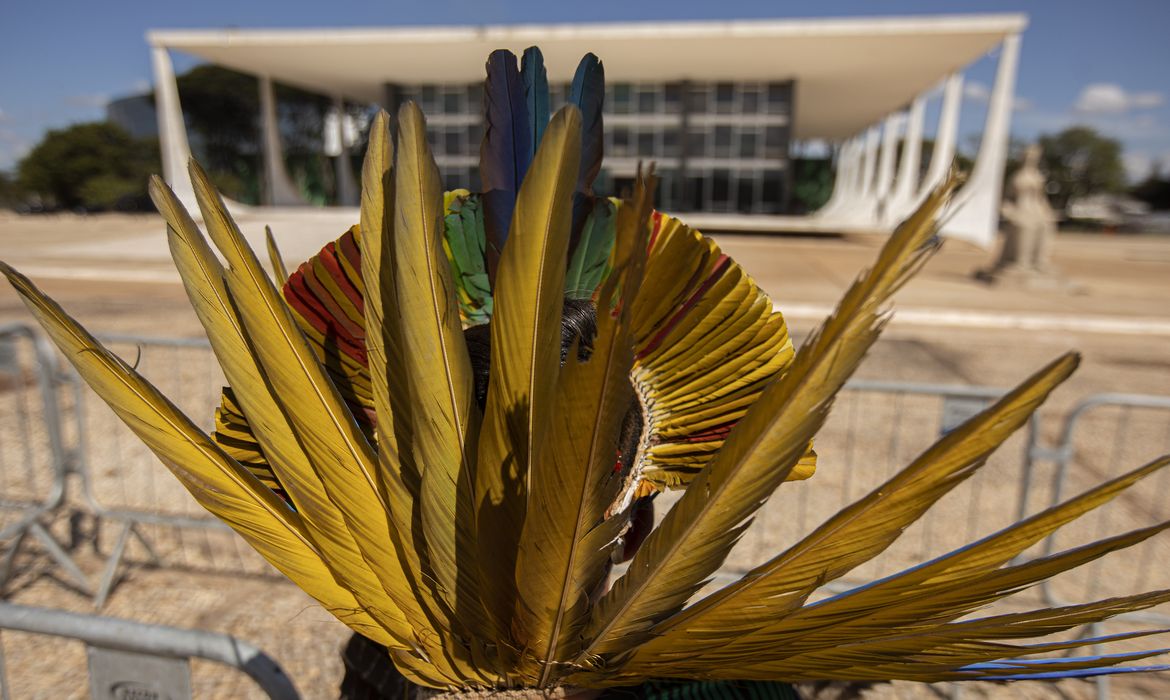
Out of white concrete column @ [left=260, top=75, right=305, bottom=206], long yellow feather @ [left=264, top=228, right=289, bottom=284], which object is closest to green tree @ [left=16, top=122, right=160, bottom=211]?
white concrete column @ [left=260, top=75, right=305, bottom=206]

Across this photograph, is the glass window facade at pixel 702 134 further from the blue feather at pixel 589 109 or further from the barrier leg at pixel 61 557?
the blue feather at pixel 589 109

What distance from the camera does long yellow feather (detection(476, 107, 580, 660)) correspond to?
581 mm

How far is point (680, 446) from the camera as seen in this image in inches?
37.2

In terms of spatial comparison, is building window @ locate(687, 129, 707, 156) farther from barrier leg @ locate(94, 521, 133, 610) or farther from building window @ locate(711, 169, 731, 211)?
barrier leg @ locate(94, 521, 133, 610)

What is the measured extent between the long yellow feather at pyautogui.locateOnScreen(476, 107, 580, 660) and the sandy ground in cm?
41

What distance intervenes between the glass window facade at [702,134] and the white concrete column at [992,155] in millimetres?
6877

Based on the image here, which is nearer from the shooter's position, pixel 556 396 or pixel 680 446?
pixel 556 396

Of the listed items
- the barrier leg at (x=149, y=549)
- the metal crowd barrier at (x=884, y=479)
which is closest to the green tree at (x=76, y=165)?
the barrier leg at (x=149, y=549)

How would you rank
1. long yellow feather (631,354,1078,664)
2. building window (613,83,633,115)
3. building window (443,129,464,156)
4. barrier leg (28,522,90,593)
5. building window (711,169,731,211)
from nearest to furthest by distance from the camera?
1. long yellow feather (631,354,1078,664)
2. barrier leg (28,522,90,593)
3. building window (613,83,633,115)
4. building window (443,129,464,156)
5. building window (711,169,731,211)

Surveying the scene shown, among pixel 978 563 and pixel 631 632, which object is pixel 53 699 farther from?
pixel 978 563

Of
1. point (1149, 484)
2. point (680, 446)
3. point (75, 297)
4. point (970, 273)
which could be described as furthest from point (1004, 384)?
point (75, 297)

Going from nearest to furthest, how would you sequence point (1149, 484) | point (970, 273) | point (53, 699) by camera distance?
1. point (53, 699)
2. point (1149, 484)
3. point (970, 273)

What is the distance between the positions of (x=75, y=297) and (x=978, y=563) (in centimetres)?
1359

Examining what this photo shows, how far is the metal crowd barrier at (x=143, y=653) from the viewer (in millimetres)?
1118
